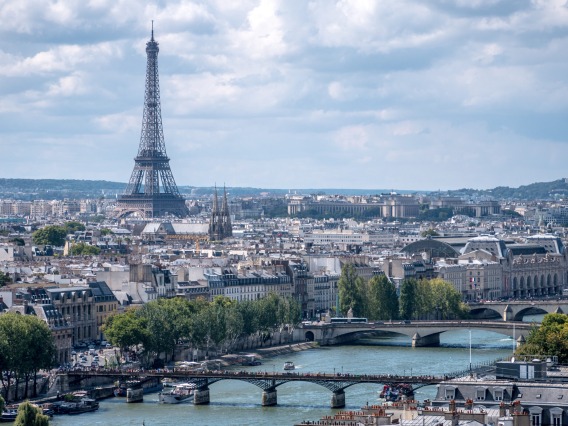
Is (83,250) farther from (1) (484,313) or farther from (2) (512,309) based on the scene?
Answer: (2) (512,309)

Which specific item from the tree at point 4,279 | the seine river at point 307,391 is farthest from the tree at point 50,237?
the seine river at point 307,391


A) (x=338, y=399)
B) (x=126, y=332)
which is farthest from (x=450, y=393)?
(x=126, y=332)

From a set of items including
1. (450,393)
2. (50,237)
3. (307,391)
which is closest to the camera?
(450,393)

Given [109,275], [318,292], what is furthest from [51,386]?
[318,292]

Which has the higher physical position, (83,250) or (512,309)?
(83,250)

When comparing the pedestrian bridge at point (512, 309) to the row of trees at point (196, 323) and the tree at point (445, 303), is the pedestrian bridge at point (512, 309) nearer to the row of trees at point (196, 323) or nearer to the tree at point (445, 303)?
the tree at point (445, 303)

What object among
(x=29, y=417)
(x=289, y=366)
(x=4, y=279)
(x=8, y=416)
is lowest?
(x=8, y=416)

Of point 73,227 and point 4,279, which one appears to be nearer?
point 4,279
